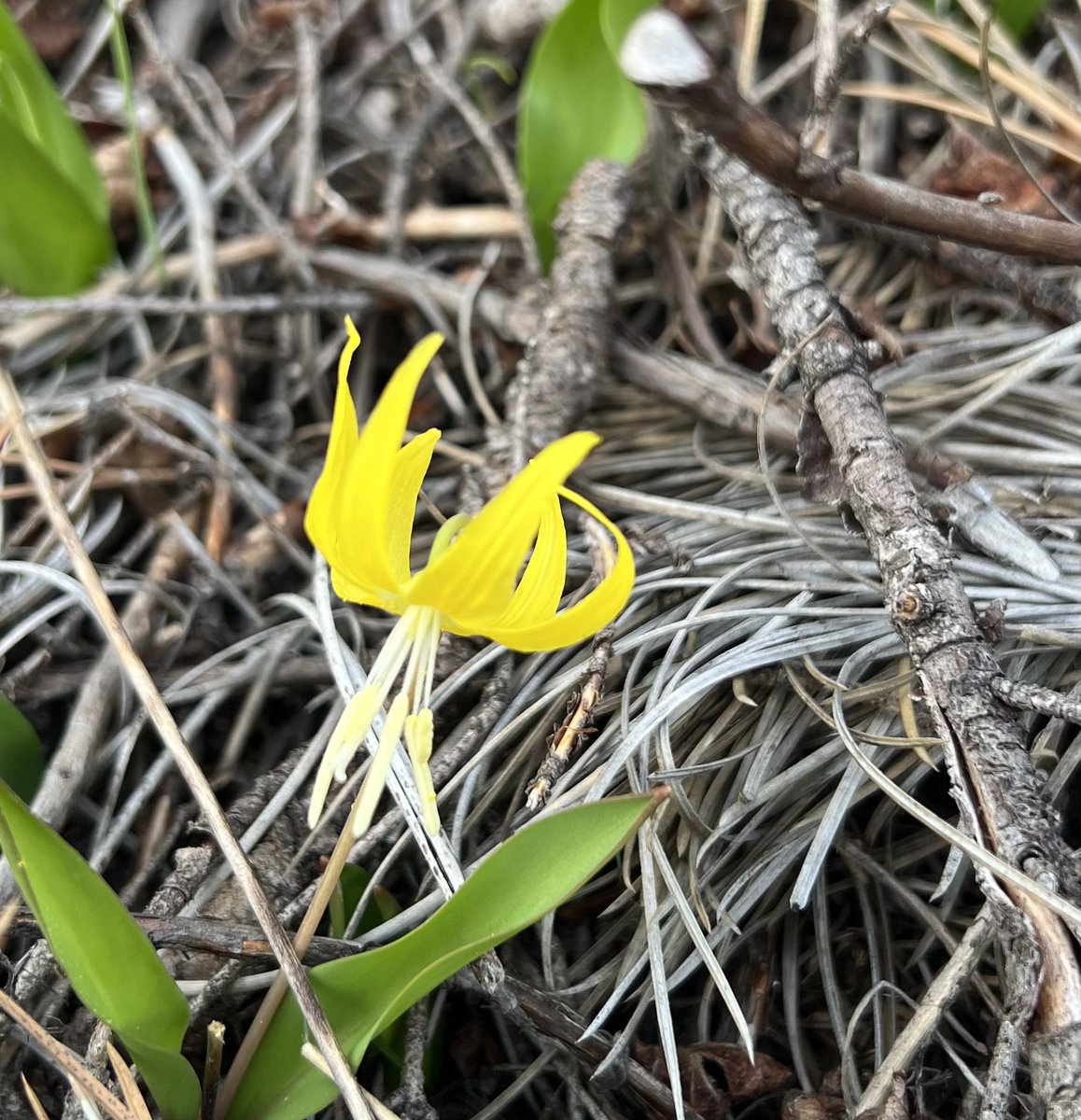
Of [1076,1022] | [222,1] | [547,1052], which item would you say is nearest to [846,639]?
[1076,1022]

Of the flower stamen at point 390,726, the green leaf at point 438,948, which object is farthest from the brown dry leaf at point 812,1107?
the flower stamen at point 390,726

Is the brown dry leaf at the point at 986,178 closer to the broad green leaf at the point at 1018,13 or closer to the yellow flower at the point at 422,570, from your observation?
the broad green leaf at the point at 1018,13

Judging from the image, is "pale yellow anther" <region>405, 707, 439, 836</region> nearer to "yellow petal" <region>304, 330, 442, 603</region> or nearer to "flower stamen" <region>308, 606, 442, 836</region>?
"flower stamen" <region>308, 606, 442, 836</region>

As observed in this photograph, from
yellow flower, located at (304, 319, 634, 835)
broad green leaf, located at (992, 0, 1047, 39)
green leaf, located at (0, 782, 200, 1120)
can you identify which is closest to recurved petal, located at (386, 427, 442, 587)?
yellow flower, located at (304, 319, 634, 835)

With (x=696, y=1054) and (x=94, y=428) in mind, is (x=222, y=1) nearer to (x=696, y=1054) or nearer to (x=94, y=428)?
(x=94, y=428)

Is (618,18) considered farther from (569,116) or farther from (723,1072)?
(723,1072)

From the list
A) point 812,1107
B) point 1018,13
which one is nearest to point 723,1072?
point 812,1107
